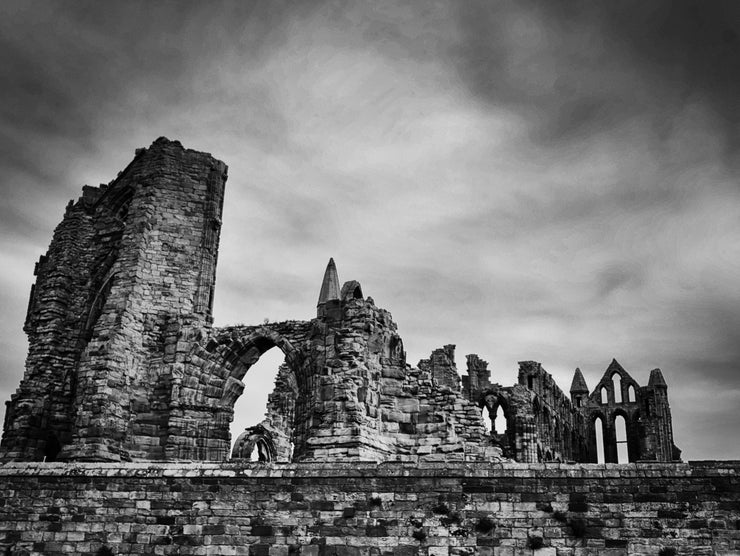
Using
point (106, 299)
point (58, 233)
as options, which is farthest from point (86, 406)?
point (58, 233)

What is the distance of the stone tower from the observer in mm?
20203

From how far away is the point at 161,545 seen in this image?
1118 centimetres

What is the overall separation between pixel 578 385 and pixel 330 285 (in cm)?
4173

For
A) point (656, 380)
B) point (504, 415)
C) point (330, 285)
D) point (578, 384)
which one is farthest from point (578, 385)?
point (330, 285)

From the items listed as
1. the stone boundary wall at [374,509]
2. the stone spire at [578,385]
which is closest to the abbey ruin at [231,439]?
the stone boundary wall at [374,509]

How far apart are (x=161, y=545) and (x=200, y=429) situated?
980 cm

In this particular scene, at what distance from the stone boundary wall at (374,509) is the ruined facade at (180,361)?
21.8ft

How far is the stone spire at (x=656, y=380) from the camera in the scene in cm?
5956

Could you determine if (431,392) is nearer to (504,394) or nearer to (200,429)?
(200,429)

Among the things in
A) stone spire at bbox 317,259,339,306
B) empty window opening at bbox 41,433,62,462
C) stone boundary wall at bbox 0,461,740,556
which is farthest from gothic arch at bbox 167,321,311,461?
stone boundary wall at bbox 0,461,740,556

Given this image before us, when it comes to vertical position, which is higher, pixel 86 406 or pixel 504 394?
pixel 504 394

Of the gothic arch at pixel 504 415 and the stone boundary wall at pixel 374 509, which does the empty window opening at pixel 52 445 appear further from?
the gothic arch at pixel 504 415

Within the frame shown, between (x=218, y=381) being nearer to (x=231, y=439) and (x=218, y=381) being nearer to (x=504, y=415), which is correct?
(x=231, y=439)

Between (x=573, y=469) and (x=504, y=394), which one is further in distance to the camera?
(x=504, y=394)
